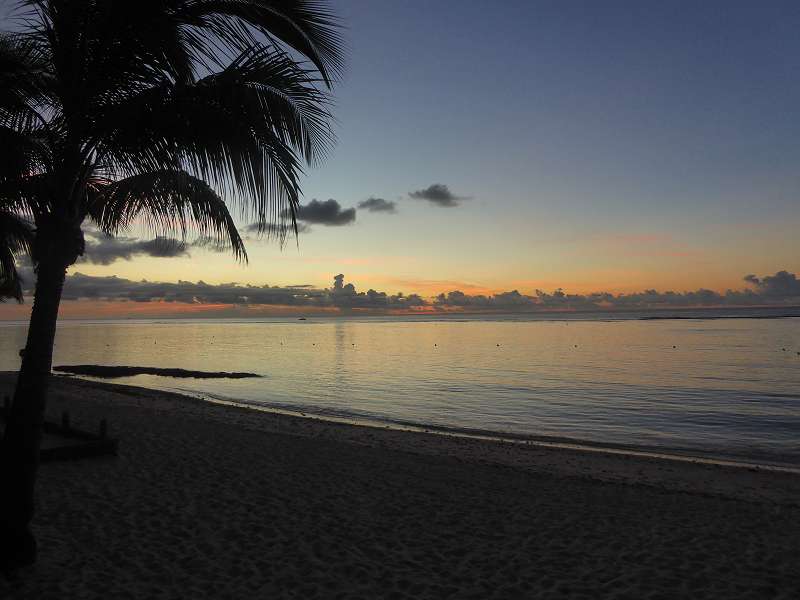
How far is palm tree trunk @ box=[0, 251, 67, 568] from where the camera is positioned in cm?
518

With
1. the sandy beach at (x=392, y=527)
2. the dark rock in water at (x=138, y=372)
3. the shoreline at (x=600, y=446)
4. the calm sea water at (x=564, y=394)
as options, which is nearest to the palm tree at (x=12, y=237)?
the sandy beach at (x=392, y=527)

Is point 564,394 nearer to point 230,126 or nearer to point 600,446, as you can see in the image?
point 600,446

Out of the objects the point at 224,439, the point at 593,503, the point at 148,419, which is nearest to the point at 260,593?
the point at 593,503

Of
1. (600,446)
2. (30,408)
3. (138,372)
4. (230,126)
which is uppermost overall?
(230,126)

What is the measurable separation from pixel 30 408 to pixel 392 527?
517 centimetres

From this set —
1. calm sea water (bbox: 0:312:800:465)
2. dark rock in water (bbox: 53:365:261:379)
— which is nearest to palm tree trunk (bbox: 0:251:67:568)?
calm sea water (bbox: 0:312:800:465)

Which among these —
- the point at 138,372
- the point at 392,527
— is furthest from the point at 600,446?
the point at 138,372

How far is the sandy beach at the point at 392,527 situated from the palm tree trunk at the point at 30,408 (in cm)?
98

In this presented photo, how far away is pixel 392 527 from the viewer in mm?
8312

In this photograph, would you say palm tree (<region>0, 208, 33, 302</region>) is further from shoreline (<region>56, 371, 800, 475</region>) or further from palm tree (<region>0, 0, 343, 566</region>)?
Result: shoreline (<region>56, 371, 800, 475</region>)

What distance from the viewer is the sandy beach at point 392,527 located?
6238 millimetres

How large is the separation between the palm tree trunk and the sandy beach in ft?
3.21

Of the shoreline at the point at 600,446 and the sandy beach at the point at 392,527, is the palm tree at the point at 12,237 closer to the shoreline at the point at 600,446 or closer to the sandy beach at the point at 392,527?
the sandy beach at the point at 392,527

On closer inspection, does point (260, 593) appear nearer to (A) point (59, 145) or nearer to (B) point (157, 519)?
(B) point (157, 519)
